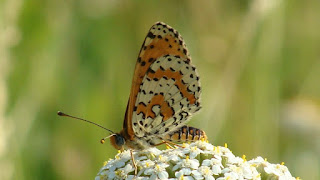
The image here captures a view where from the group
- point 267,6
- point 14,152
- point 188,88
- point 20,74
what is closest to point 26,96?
point 20,74

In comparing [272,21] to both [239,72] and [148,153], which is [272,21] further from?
[148,153]

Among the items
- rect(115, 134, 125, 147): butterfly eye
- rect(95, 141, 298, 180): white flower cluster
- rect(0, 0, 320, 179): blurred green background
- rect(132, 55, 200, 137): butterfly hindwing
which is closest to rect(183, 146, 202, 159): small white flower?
rect(95, 141, 298, 180): white flower cluster

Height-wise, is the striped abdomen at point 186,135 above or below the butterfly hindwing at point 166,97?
below

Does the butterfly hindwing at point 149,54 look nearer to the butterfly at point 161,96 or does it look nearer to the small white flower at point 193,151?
the butterfly at point 161,96

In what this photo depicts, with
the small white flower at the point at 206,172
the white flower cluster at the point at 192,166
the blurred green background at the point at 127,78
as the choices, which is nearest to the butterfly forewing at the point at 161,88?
the white flower cluster at the point at 192,166

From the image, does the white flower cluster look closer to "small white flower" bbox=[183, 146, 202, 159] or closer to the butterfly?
"small white flower" bbox=[183, 146, 202, 159]

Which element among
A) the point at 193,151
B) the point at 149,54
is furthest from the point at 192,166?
the point at 149,54

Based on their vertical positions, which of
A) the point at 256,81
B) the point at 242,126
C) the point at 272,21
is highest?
the point at 272,21

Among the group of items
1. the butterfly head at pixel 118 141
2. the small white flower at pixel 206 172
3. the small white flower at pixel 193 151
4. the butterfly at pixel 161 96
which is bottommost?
the butterfly head at pixel 118 141
